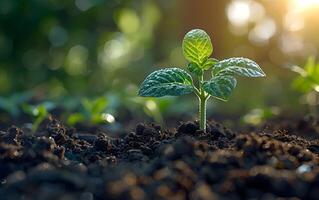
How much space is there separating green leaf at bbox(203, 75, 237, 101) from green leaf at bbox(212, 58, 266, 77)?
0.13 ft

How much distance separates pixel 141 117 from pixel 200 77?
6.91 ft

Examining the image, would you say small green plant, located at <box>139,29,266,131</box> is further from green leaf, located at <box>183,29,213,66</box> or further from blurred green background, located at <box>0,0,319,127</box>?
blurred green background, located at <box>0,0,319,127</box>

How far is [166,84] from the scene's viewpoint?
195 centimetres

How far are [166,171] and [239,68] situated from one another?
0.64 m

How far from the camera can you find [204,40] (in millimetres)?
1989

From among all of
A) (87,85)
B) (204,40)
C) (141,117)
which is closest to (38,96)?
(141,117)

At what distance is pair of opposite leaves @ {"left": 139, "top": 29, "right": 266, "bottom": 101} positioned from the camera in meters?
1.85

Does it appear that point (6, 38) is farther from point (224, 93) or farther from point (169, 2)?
point (224, 93)

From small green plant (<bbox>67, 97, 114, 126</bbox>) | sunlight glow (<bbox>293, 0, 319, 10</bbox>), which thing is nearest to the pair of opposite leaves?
small green plant (<bbox>67, 97, 114, 126</bbox>)

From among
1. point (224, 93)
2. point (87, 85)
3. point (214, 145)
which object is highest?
point (87, 85)

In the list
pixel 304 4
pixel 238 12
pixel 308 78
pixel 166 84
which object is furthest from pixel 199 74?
pixel 238 12

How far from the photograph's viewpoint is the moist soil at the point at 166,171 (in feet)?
4.10

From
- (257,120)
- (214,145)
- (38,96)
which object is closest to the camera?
(214,145)

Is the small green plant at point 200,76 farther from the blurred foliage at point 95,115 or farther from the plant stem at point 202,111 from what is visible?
the blurred foliage at point 95,115
